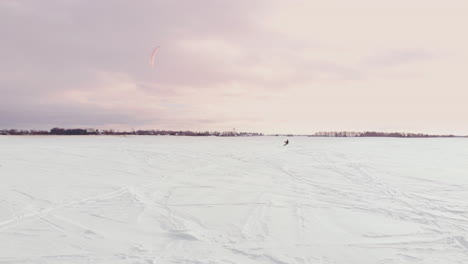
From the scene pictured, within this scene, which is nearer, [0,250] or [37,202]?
[0,250]

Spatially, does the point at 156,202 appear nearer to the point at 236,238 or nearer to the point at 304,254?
the point at 236,238

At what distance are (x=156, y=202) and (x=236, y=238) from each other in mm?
2827

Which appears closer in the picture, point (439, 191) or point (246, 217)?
point (246, 217)

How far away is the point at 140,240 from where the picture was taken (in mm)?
4371

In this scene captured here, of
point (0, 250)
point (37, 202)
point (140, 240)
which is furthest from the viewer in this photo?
point (37, 202)

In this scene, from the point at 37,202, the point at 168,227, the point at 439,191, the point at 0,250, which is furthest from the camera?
the point at 439,191

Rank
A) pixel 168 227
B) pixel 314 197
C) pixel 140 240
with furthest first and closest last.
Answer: pixel 314 197 → pixel 168 227 → pixel 140 240

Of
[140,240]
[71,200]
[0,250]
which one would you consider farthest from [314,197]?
[0,250]

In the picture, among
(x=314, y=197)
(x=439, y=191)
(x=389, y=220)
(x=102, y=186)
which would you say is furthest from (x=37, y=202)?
(x=439, y=191)

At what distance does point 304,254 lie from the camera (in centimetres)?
392

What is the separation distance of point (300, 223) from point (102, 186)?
570 centimetres

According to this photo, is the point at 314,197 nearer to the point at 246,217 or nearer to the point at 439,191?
the point at 246,217

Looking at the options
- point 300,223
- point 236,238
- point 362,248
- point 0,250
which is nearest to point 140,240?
point 236,238

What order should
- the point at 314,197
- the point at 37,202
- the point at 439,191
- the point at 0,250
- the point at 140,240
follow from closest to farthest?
the point at 0,250
the point at 140,240
the point at 37,202
the point at 314,197
the point at 439,191
